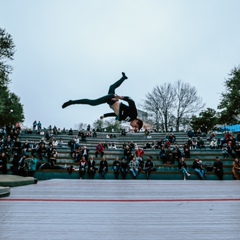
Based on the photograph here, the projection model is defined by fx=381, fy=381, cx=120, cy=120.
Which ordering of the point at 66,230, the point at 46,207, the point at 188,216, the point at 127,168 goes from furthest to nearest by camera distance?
the point at 127,168 → the point at 46,207 → the point at 188,216 → the point at 66,230

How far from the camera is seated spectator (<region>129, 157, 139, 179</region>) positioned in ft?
83.7

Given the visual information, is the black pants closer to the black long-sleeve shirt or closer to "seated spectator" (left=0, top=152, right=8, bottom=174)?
the black long-sleeve shirt

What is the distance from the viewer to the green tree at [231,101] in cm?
5147

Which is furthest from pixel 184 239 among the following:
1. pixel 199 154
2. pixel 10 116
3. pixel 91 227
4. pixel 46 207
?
pixel 10 116

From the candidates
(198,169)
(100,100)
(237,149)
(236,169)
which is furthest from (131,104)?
(237,149)

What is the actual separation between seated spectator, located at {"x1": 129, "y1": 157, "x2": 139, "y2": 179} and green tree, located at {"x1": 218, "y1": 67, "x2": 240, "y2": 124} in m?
29.6

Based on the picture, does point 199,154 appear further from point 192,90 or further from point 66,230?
point 192,90

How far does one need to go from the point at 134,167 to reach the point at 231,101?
99.1ft

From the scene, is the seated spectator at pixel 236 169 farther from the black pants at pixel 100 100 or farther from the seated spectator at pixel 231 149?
the black pants at pixel 100 100

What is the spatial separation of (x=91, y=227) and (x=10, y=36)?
3277 cm

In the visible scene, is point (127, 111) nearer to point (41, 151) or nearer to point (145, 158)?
point (41, 151)

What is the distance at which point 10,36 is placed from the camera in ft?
115

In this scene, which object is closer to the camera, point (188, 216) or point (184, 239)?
point (184, 239)

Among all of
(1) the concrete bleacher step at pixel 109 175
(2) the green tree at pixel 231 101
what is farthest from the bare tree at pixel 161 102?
(1) the concrete bleacher step at pixel 109 175
